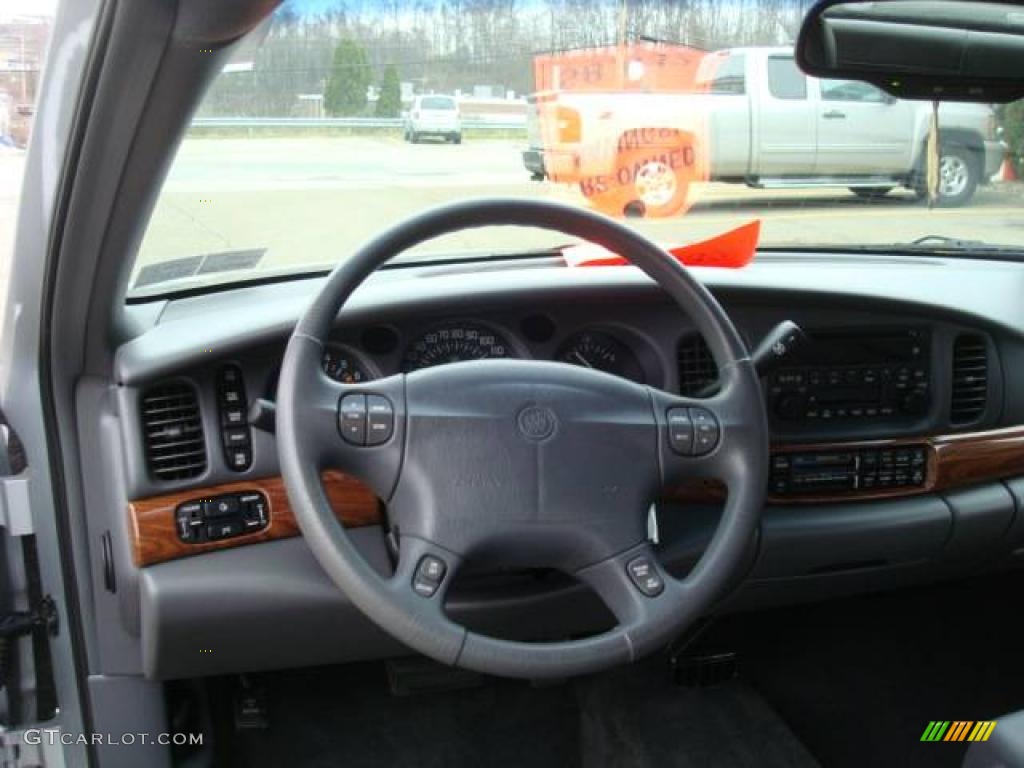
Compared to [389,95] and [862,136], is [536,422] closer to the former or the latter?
[389,95]

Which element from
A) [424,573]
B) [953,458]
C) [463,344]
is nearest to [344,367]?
[463,344]

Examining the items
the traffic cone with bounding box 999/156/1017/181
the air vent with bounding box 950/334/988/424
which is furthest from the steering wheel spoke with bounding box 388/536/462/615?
the traffic cone with bounding box 999/156/1017/181

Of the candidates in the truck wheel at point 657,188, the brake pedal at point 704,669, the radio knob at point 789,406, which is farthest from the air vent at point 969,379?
the brake pedal at point 704,669

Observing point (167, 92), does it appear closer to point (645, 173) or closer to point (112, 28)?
point (112, 28)

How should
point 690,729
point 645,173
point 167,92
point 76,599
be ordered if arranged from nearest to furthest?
point 167,92
point 76,599
point 645,173
point 690,729

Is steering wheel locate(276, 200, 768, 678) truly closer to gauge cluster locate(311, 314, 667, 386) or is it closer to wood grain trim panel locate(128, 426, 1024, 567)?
wood grain trim panel locate(128, 426, 1024, 567)

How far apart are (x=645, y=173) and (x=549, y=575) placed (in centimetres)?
113

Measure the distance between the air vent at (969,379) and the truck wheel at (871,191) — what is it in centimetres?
58

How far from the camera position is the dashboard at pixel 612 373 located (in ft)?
6.87

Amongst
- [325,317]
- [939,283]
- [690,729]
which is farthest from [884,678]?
[325,317]

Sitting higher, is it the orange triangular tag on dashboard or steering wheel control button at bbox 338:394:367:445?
the orange triangular tag on dashboard

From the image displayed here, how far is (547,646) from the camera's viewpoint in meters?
1.56

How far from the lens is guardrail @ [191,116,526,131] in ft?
7.07

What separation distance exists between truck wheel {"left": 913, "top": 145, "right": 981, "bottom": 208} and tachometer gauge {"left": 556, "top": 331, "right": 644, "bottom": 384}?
1.20 m
